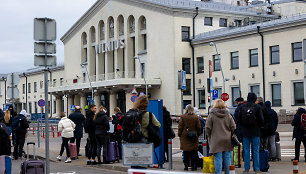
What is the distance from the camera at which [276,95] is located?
166 ft

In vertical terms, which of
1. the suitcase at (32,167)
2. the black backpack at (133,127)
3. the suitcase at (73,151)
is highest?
the black backpack at (133,127)

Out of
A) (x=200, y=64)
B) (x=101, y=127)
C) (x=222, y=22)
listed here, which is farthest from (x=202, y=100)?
(x=101, y=127)

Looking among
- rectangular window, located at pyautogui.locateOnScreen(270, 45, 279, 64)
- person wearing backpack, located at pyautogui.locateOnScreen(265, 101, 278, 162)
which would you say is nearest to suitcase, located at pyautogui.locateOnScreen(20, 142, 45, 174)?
person wearing backpack, located at pyautogui.locateOnScreen(265, 101, 278, 162)

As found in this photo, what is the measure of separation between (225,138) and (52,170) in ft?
22.1

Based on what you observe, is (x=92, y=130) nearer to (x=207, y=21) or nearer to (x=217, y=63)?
(x=217, y=63)

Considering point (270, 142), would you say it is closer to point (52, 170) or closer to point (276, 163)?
point (276, 163)

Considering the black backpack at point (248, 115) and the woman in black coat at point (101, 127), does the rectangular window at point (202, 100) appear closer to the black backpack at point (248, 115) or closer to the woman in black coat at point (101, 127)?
the woman in black coat at point (101, 127)

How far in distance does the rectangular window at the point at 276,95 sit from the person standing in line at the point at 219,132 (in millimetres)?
38511

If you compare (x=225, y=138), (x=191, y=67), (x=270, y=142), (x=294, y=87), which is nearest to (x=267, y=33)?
(x=294, y=87)

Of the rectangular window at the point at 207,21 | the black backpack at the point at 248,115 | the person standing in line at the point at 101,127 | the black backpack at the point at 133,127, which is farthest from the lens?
the rectangular window at the point at 207,21

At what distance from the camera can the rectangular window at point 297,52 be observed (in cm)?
4794

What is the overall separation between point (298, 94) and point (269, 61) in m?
4.20

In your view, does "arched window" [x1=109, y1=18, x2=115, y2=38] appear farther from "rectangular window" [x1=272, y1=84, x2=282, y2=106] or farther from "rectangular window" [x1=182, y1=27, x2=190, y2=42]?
"rectangular window" [x1=272, y1=84, x2=282, y2=106]

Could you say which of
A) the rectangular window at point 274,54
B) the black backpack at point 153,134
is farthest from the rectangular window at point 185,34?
the black backpack at point 153,134
